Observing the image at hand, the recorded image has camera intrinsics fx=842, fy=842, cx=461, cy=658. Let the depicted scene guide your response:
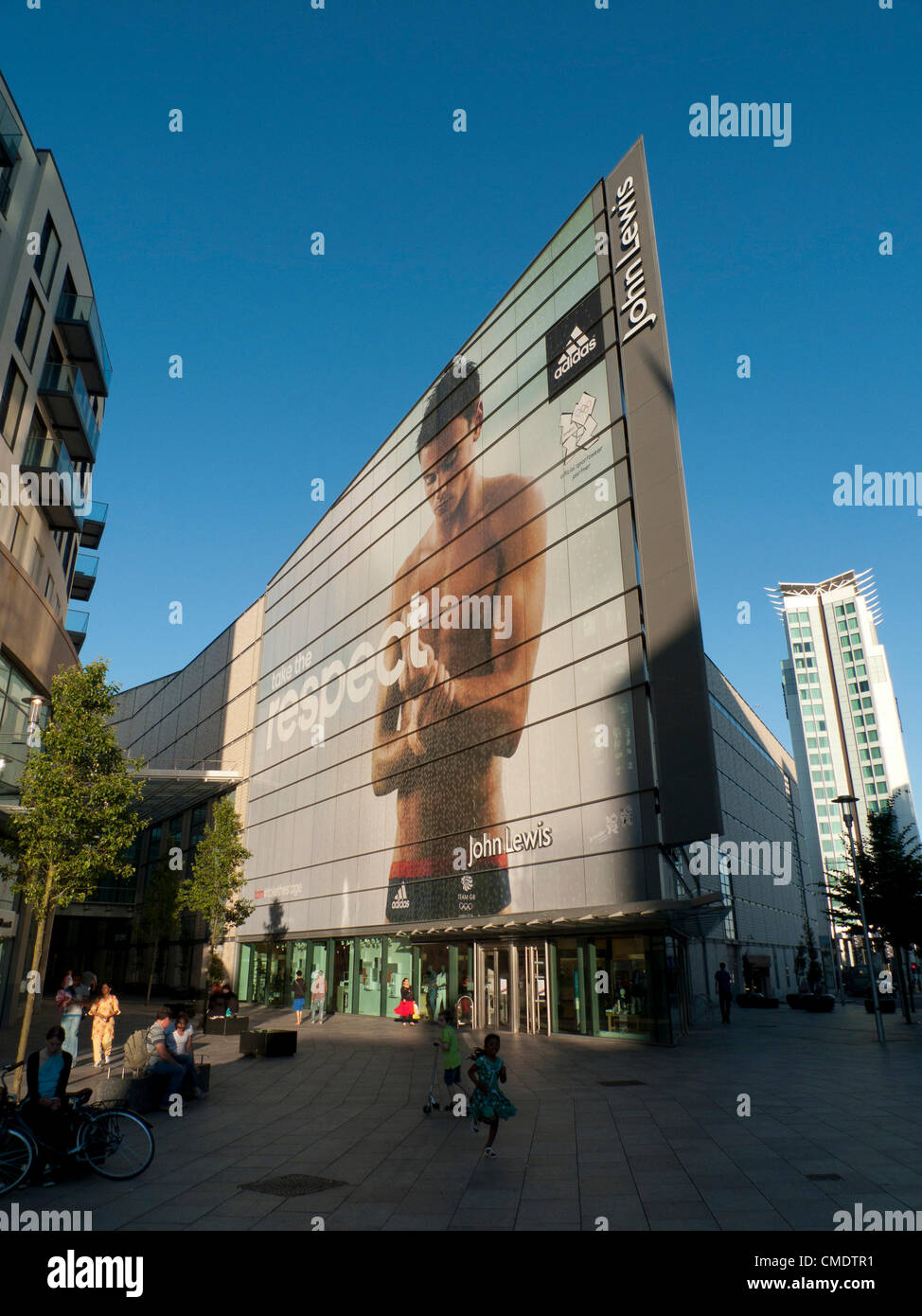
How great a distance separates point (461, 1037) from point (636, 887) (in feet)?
24.8

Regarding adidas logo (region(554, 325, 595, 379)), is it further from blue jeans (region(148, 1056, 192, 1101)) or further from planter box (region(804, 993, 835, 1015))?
planter box (region(804, 993, 835, 1015))

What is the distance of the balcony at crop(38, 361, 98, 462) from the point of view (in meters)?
28.2

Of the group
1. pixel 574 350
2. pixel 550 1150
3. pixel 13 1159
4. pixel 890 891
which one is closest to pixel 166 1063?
pixel 13 1159

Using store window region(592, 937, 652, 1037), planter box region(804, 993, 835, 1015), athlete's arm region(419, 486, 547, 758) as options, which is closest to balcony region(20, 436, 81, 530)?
athlete's arm region(419, 486, 547, 758)

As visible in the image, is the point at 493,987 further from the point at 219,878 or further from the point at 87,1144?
the point at 87,1144

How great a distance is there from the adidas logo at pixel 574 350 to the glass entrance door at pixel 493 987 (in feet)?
67.2

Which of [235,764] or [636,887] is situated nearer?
[636,887]

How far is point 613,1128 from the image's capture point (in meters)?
12.5

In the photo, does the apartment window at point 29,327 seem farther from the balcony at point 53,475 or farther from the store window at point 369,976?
the store window at point 369,976

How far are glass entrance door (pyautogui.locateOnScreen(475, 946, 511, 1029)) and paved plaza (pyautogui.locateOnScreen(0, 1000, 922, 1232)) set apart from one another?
25.5 ft

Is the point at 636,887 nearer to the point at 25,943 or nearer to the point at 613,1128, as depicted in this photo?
the point at 613,1128

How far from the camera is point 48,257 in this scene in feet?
93.8
